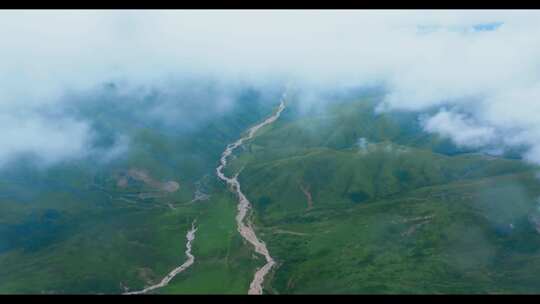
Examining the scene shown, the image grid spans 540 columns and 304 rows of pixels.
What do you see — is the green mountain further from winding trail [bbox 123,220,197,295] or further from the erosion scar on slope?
winding trail [bbox 123,220,197,295]

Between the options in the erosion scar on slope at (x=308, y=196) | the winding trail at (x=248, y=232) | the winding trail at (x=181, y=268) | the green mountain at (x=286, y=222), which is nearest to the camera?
the winding trail at (x=248, y=232)

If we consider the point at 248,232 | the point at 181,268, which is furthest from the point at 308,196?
the point at 181,268

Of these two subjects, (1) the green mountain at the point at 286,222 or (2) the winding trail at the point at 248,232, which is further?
(1) the green mountain at the point at 286,222

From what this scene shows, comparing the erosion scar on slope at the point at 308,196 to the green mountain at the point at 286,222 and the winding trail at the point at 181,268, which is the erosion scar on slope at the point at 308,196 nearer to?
the green mountain at the point at 286,222

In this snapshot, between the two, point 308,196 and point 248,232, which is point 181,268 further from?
point 308,196

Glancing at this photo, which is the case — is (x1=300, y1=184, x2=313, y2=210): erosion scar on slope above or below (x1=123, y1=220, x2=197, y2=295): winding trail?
below

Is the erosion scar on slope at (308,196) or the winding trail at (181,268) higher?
the winding trail at (181,268)

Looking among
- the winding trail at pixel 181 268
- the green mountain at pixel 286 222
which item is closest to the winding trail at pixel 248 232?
the green mountain at pixel 286 222

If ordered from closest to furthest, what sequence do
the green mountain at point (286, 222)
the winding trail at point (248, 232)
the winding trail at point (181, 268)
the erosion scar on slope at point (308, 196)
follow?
the winding trail at point (248, 232) → the winding trail at point (181, 268) → the green mountain at point (286, 222) → the erosion scar on slope at point (308, 196)

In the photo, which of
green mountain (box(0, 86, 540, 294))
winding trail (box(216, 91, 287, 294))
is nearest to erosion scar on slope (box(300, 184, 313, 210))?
green mountain (box(0, 86, 540, 294))

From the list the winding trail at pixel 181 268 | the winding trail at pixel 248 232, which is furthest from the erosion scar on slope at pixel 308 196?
the winding trail at pixel 181 268

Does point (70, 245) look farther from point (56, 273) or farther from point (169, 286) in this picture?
point (169, 286)
